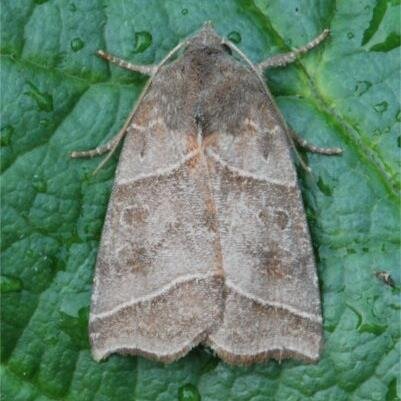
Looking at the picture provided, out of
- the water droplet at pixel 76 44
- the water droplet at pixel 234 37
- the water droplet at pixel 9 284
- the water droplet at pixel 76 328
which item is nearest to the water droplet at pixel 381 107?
the water droplet at pixel 234 37

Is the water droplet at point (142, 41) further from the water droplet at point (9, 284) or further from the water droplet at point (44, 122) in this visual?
the water droplet at point (9, 284)

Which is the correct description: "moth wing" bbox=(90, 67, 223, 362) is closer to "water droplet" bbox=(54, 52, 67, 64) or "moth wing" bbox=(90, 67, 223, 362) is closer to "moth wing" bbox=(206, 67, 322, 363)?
"moth wing" bbox=(206, 67, 322, 363)

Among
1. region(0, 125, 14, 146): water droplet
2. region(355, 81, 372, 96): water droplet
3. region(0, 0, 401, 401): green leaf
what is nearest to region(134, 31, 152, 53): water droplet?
region(0, 0, 401, 401): green leaf

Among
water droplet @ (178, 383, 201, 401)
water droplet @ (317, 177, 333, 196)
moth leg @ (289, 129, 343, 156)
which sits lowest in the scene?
water droplet @ (178, 383, 201, 401)

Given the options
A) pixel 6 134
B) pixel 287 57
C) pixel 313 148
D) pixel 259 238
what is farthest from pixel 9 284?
pixel 287 57

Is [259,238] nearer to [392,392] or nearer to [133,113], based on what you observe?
[133,113]

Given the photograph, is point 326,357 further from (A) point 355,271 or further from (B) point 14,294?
(B) point 14,294
